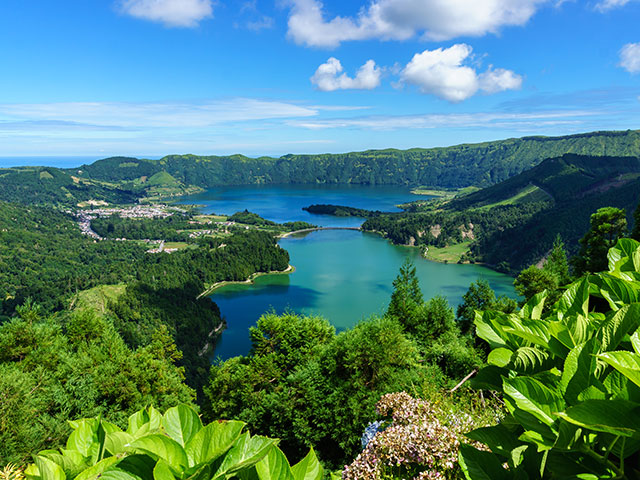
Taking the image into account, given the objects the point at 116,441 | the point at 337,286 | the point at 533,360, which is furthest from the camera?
the point at 337,286

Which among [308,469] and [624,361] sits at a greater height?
[624,361]


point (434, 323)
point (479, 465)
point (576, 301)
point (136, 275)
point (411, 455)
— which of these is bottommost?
point (136, 275)

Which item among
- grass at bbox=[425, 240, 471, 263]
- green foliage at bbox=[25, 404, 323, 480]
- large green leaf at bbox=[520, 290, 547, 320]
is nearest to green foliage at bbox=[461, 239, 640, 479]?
large green leaf at bbox=[520, 290, 547, 320]

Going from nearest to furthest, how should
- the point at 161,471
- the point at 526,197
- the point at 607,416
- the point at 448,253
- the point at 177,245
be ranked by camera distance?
the point at 607,416 < the point at 161,471 < the point at 448,253 < the point at 177,245 < the point at 526,197

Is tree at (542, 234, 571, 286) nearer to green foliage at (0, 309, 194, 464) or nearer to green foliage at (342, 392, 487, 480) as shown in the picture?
green foliage at (0, 309, 194, 464)

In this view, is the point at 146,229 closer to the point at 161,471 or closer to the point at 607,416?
the point at 161,471

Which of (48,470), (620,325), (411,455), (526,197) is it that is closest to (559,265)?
(411,455)

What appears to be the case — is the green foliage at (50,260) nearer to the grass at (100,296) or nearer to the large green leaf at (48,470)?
the grass at (100,296)
